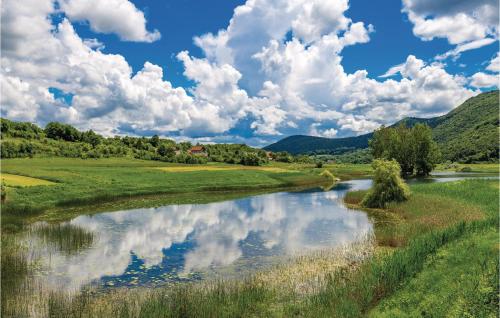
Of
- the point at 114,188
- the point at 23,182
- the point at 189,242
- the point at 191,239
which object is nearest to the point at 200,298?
the point at 189,242

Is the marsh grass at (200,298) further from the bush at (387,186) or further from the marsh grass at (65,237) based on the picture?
the bush at (387,186)

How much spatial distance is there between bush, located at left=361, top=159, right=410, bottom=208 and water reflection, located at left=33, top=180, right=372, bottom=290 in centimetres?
464

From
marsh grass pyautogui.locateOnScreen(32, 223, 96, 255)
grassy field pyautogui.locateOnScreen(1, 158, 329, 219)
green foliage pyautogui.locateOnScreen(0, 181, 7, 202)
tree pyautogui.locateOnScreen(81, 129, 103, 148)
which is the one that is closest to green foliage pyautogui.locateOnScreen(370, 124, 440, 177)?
grassy field pyautogui.locateOnScreen(1, 158, 329, 219)

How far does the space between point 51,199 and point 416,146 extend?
10384cm

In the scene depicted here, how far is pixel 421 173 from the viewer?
12088cm

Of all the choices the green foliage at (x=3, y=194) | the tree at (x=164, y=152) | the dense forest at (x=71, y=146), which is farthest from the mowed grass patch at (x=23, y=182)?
the tree at (x=164, y=152)

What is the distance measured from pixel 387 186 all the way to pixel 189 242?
92.7 ft

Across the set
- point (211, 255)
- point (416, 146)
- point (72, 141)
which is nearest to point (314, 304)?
point (211, 255)

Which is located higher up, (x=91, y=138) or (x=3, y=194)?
(x=91, y=138)

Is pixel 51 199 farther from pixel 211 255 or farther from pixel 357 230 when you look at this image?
pixel 357 230

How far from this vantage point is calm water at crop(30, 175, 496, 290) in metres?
23.0

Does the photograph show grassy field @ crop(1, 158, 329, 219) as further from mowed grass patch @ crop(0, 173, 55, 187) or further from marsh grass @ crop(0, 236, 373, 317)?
marsh grass @ crop(0, 236, 373, 317)

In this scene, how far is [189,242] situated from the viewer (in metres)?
31.9

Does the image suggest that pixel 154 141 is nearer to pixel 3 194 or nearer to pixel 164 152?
pixel 164 152
